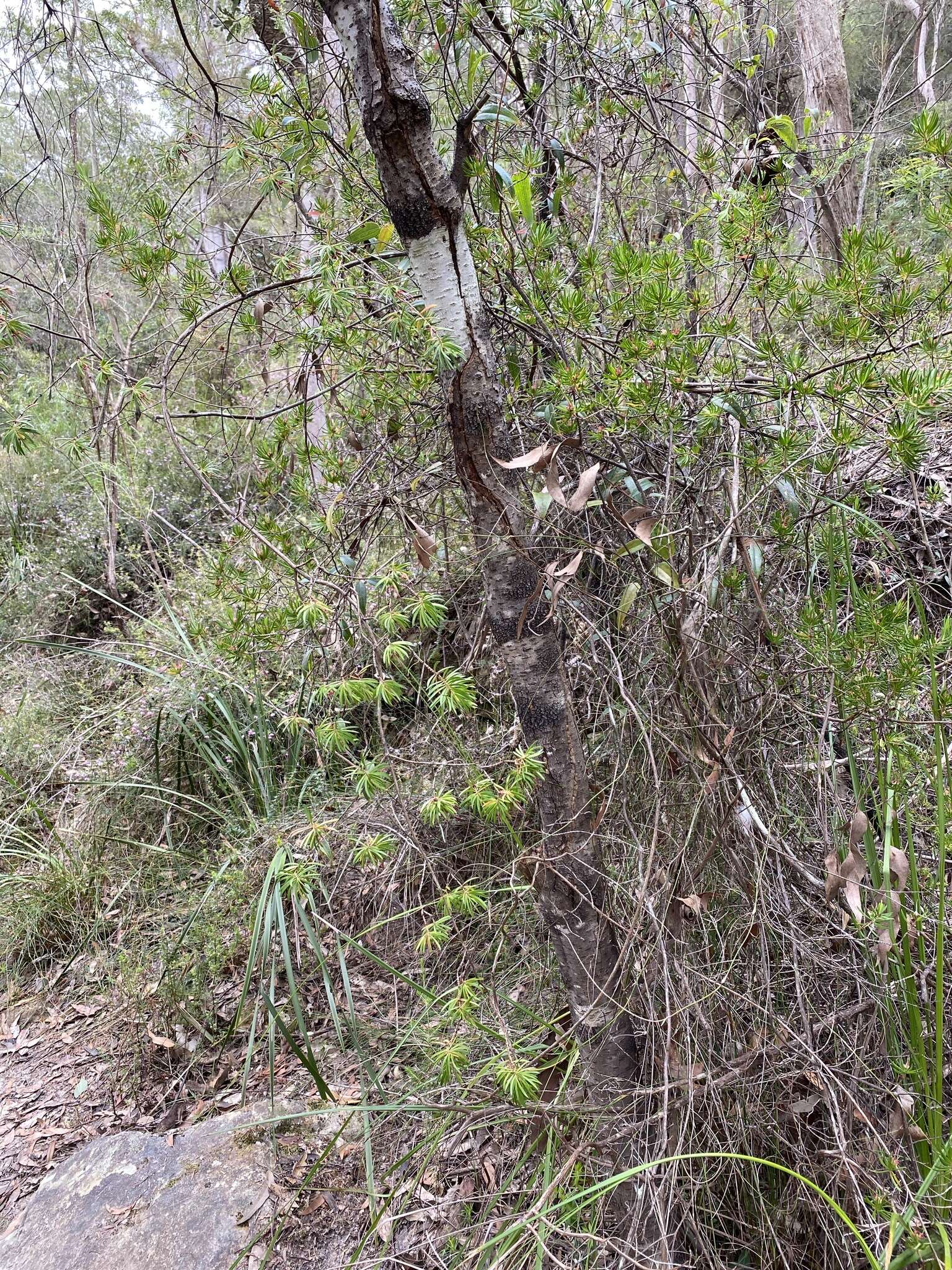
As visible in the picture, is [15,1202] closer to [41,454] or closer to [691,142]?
[691,142]

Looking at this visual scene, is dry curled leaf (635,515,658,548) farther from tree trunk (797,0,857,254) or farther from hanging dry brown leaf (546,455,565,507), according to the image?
tree trunk (797,0,857,254)

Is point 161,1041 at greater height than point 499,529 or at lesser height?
lesser

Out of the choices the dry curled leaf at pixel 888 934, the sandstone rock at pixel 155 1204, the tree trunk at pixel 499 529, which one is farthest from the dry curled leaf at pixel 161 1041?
the dry curled leaf at pixel 888 934

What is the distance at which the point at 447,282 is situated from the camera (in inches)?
51.3

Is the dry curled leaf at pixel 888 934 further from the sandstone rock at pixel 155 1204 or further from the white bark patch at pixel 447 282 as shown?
the sandstone rock at pixel 155 1204

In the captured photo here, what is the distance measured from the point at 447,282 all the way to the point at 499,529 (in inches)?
16.8

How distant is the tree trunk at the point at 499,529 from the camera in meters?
1.17

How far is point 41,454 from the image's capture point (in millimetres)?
6484

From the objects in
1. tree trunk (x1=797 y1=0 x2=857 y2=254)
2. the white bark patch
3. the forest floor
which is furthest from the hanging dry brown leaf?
tree trunk (x1=797 y1=0 x2=857 y2=254)

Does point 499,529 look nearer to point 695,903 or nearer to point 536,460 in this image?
point 536,460

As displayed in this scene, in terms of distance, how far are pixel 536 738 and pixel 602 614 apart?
360 millimetres

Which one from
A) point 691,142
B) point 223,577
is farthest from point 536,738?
point 691,142

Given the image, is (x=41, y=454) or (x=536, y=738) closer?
(x=536, y=738)

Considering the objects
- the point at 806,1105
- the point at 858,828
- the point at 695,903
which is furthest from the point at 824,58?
the point at 806,1105
